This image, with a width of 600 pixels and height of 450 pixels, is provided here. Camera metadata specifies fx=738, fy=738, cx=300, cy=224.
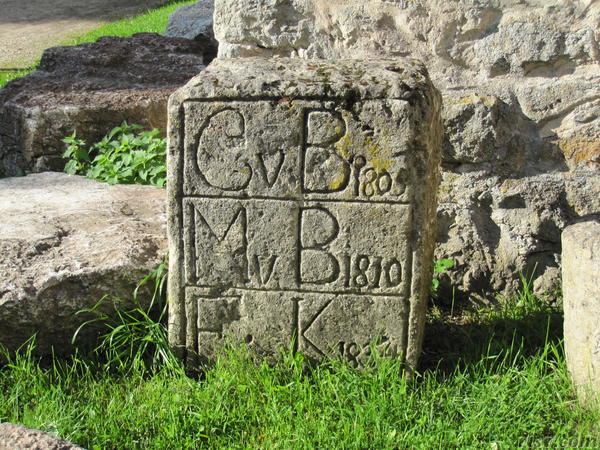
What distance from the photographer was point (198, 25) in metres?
6.40

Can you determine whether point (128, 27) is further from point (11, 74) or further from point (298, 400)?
point (298, 400)

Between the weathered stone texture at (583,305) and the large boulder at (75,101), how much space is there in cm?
244

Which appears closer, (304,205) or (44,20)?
(304,205)

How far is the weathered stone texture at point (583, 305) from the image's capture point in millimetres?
2225

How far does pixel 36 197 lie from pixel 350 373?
171 cm

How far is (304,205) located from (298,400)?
0.62 metres

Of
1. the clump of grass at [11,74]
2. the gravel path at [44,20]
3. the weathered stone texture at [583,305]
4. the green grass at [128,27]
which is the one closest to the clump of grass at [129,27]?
the green grass at [128,27]

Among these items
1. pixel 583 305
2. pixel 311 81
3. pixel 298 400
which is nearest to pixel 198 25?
pixel 311 81

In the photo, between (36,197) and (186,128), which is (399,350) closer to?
(186,128)

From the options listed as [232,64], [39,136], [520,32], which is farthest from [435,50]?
[39,136]

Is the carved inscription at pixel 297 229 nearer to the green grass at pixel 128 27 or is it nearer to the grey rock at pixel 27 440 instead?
the grey rock at pixel 27 440

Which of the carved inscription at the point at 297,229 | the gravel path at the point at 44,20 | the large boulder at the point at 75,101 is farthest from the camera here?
the gravel path at the point at 44,20

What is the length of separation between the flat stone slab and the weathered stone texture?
17.7 inches

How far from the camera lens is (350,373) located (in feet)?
8.04
